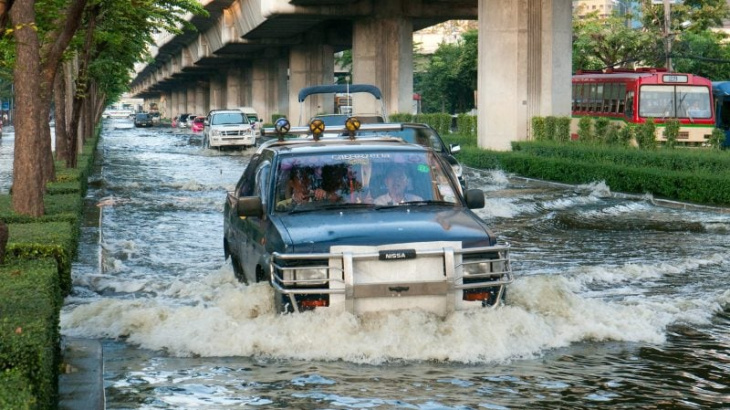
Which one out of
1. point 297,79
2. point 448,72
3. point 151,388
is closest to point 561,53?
point 151,388

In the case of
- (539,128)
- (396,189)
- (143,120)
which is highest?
(143,120)

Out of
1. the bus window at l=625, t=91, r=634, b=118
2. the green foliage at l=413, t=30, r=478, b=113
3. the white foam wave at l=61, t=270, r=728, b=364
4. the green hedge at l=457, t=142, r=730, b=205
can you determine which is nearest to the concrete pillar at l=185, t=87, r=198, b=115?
the green foliage at l=413, t=30, r=478, b=113

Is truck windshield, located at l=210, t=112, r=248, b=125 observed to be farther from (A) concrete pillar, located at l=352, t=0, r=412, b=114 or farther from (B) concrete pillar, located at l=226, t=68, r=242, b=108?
(B) concrete pillar, located at l=226, t=68, r=242, b=108

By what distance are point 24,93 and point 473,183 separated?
59.8 ft

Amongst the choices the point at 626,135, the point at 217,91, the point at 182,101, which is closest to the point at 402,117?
the point at 626,135

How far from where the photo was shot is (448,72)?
324ft

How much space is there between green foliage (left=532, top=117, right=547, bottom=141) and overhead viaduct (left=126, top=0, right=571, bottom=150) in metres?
1.45

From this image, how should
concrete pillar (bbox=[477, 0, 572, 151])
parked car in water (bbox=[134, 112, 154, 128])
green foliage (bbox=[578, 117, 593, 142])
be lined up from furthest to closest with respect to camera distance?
parked car in water (bbox=[134, 112, 154, 128]) < concrete pillar (bbox=[477, 0, 572, 151]) < green foliage (bbox=[578, 117, 593, 142])

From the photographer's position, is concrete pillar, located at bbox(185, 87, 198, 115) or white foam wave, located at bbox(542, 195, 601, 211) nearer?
white foam wave, located at bbox(542, 195, 601, 211)

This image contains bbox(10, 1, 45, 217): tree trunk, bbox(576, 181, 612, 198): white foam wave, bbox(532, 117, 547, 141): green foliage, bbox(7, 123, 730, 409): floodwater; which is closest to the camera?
bbox(7, 123, 730, 409): floodwater

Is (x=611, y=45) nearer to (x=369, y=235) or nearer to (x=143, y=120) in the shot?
(x=143, y=120)

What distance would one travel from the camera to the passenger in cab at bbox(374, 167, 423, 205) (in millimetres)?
11344

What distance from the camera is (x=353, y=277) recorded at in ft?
32.9

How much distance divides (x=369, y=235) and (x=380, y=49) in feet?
171
